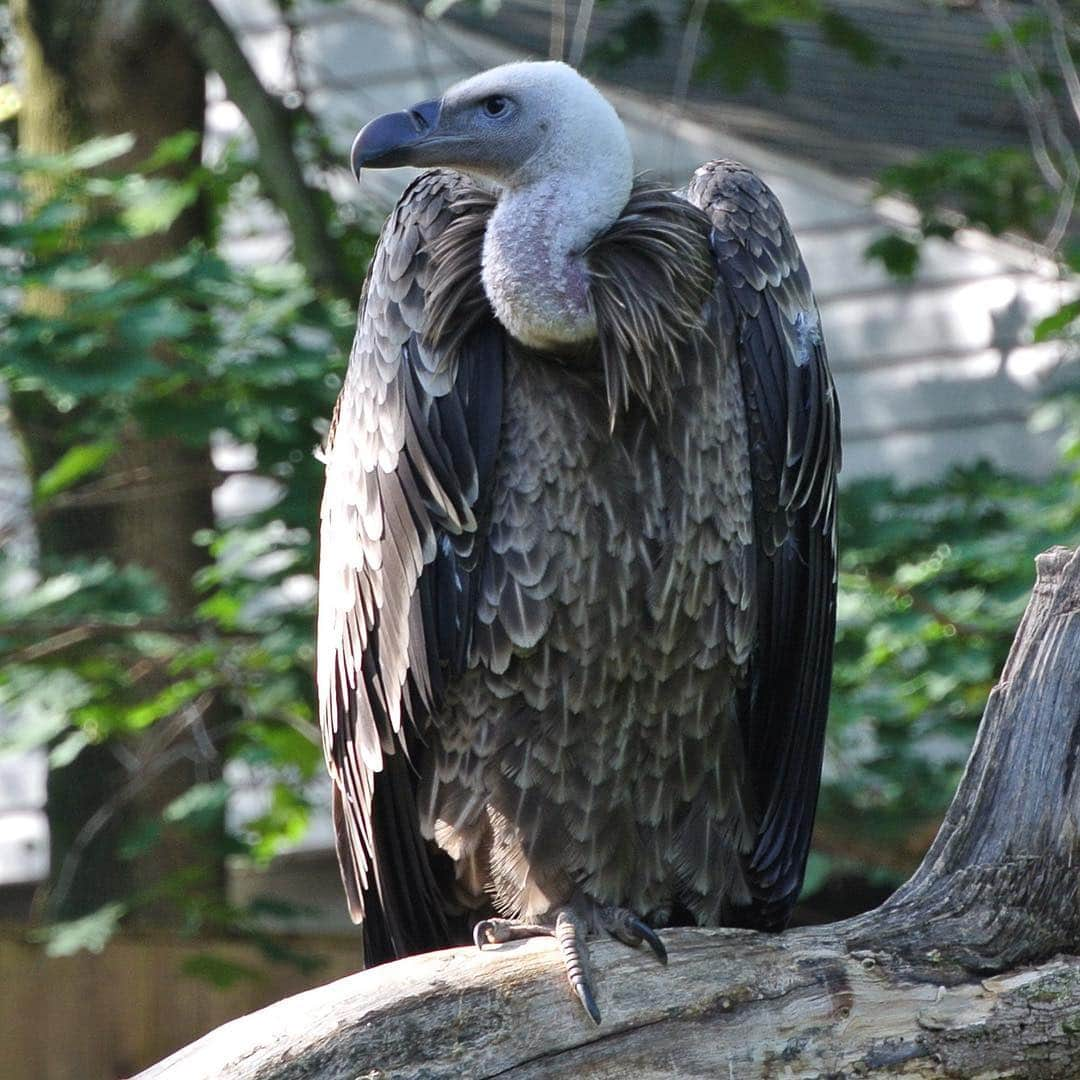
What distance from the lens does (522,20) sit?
27.1 feet

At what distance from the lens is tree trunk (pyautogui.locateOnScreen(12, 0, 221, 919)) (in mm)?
6863

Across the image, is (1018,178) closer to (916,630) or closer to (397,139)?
(916,630)

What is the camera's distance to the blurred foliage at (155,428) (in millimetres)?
4883

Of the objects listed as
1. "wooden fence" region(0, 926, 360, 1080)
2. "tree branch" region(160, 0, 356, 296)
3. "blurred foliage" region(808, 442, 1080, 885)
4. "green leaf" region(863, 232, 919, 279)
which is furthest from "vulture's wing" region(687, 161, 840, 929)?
"wooden fence" region(0, 926, 360, 1080)

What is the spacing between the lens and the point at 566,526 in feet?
10.7

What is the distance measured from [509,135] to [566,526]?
745 mm

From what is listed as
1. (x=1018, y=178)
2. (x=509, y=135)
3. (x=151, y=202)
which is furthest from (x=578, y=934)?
(x=1018, y=178)

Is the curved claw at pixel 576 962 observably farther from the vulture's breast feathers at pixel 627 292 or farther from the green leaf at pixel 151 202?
the green leaf at pixel 151 202

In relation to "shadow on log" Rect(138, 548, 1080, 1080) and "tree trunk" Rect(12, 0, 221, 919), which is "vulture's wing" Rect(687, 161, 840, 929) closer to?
"shadow on log" Rect(138, 548, 1080, 1080)

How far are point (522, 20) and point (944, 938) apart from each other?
6172mm

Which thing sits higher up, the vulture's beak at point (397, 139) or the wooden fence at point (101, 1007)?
the vulture's beak at point (397, 139)

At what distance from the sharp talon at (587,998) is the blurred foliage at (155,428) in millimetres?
2479

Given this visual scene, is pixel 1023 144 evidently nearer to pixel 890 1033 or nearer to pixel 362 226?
pixel 362 226

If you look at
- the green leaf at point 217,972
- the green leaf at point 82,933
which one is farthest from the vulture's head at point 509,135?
the green leaf at point 217,972
